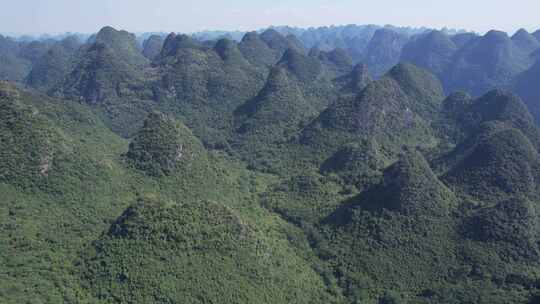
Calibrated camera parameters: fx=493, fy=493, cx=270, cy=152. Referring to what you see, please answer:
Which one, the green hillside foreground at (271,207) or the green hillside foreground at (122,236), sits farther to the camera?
the green hillside foreground at (271,207)

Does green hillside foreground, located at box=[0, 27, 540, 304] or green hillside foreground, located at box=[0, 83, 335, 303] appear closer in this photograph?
green hillside foreground, located at box=[0, 83, 335, 303]

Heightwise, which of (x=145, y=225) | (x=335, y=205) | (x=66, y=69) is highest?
(x=145, y=225)

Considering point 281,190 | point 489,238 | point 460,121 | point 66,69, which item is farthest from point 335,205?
point 66,69

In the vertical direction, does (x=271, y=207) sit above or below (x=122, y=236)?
below

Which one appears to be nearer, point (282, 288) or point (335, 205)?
point (282, 288)

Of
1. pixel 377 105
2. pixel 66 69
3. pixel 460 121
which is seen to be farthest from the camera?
pixel 66 69

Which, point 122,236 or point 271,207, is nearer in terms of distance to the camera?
point 122,236

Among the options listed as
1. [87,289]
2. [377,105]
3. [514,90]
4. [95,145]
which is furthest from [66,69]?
[514,90]

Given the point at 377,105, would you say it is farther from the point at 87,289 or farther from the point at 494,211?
the point at 87,289

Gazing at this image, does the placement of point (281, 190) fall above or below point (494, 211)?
below

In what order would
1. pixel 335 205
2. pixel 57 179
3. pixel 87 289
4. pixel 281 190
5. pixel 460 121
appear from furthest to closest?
1. pixel 460 121
2. pixel 281 190
3. pixel 335 205
4. pixel 57 179
5. pixel 87 289
